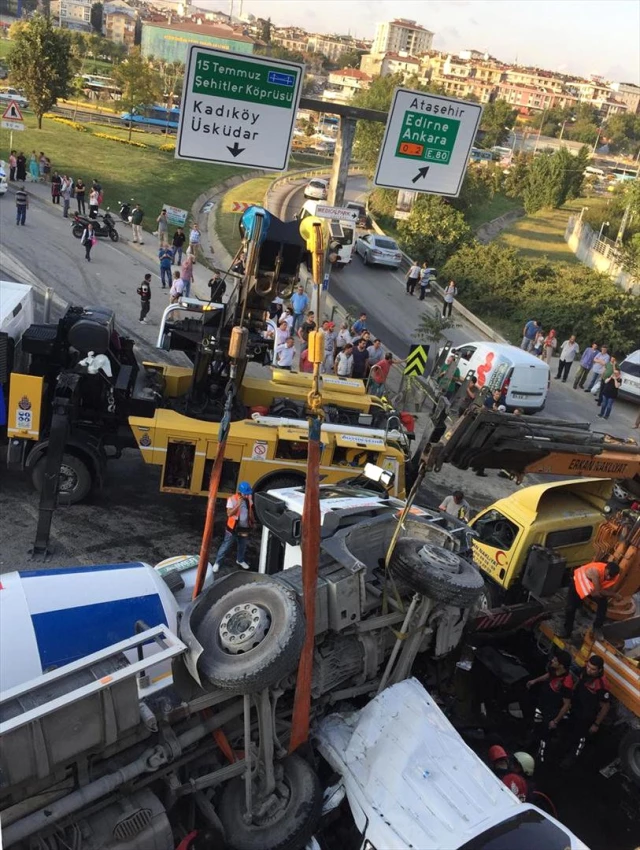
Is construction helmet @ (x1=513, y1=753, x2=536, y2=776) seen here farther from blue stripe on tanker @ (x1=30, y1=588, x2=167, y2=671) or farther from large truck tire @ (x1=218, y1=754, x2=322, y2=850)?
blue stripe on tanker @ (x1=30, y1=588, x2=167, y2=671)

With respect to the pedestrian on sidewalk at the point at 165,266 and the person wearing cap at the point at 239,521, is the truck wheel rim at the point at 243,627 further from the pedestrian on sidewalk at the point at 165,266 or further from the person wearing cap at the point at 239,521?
the pedestrian on sidewalk at the point at 165,266

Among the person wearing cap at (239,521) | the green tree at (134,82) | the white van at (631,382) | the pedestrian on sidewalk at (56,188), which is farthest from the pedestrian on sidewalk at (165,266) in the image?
the green tree at (134,82)

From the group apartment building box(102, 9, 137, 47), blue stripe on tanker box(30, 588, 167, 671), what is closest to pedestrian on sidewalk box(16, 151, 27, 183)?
blue stripe on tanker box(30, 588, 167, 671)

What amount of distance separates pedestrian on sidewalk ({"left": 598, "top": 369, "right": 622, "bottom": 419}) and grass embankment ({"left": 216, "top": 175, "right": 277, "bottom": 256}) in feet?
44.2

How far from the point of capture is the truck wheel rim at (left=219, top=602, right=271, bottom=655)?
16.2 ft

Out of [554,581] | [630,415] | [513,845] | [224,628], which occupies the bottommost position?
[630,415]

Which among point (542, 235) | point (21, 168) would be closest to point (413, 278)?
point (21, 168)

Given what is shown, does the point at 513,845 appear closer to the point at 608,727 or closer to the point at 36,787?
the point at 36,787

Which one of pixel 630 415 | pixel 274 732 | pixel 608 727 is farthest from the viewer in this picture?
pixel 630 415

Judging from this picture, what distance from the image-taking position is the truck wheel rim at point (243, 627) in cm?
494

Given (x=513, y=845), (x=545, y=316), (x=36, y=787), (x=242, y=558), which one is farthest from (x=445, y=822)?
(x=545, y=316)

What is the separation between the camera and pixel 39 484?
1019 centimetres

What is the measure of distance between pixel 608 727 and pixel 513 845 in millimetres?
4158

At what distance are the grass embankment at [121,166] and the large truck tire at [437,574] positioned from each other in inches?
1071
